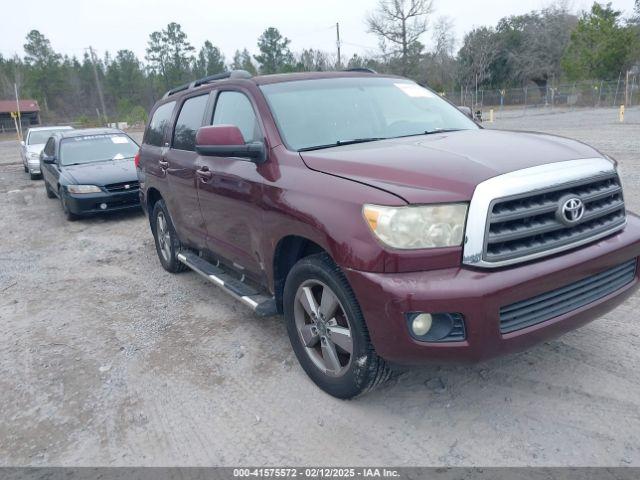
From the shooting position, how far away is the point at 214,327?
4453 millimetres

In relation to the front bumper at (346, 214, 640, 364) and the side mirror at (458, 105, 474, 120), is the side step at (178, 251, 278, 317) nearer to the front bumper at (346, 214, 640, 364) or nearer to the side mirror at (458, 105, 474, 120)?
the front bumper at (346, 214, 640, 364)

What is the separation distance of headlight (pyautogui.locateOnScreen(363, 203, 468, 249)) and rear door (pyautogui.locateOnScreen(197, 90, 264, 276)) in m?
1.19

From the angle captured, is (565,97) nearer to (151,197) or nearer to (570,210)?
(151,197)

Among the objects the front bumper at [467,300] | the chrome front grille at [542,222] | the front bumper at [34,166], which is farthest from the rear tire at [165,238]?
the front bumper at [34,166]

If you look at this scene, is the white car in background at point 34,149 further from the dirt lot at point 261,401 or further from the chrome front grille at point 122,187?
the dirt lot at point 261,401

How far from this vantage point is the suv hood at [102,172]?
363 inches

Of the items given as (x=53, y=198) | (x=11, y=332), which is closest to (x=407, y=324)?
(x=11, y=332)

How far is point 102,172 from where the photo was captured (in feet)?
31.2

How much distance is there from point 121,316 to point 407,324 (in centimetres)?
320

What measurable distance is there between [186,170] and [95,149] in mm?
6879

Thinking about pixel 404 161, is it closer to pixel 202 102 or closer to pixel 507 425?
pixel 507 425

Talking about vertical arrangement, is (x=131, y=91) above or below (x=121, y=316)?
above

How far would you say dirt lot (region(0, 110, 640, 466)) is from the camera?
275 cm

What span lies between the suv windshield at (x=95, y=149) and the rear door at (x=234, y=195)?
6849mm
